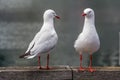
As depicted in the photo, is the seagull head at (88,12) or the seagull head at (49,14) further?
the seagull head at (49,14)

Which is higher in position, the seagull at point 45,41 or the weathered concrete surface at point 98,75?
the seagull at point 45,41

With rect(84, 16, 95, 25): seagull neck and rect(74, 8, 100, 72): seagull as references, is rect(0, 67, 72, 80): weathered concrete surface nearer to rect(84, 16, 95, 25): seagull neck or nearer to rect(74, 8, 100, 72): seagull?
rect(74, 8, 100, 72): seagull

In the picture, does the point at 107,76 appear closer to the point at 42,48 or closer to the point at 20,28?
the point at 42,48

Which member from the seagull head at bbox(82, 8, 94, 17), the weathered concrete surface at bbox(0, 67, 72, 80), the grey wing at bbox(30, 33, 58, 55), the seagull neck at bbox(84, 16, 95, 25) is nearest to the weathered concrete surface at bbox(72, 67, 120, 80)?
the weathered concrete surface at bbox(0, 67, 72, 80)

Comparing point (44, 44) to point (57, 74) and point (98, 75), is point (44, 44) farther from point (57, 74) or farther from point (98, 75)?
point (98, 75)

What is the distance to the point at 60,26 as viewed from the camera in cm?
2559

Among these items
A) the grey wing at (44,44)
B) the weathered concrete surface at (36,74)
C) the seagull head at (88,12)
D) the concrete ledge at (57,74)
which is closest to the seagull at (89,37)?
the seagull head at (88,12)

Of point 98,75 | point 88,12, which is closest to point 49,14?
point 88,12

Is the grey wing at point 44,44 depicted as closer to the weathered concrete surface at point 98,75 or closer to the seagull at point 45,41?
the seagull at point 45,41

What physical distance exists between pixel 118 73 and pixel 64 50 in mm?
16009

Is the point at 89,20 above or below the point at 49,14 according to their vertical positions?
below

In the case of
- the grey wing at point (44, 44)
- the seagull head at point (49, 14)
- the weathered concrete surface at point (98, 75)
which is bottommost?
the weathered concrete surface at point (98, 75)

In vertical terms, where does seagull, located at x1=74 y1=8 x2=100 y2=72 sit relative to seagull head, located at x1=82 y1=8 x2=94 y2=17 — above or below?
below

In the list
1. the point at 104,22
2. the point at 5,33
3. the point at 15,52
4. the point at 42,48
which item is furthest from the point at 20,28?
the point at 42,48
